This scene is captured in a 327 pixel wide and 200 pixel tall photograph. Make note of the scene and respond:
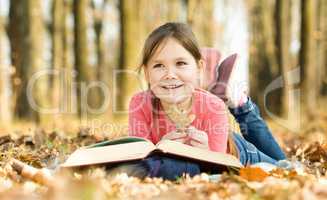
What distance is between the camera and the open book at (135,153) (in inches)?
128

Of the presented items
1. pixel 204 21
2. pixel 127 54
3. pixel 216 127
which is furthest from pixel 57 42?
pixel 216 127

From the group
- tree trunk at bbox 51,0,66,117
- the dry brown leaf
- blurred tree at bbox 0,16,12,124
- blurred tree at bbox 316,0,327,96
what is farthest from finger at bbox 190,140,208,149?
blurred tree at bbox 316,0,327,96

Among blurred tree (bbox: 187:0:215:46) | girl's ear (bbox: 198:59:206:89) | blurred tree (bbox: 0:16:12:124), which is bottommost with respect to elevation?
blurred tree (bbox: 0:16:12:124)

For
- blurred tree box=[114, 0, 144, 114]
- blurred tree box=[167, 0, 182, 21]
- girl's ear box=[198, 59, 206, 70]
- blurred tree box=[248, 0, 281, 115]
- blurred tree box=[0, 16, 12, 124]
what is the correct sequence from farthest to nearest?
blurred tree box=[248, 0, 281, 115]
blurred tree box=[167, 0, 182, 21]
blurred tree box=[0, 16, 12, 124]
blurred tree box=[114, 0, 144, 114]
girl's ear box=[198, 59, 206, 70]

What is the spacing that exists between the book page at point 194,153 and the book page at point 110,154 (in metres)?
0.08

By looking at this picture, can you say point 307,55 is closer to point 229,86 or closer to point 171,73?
point 229,86

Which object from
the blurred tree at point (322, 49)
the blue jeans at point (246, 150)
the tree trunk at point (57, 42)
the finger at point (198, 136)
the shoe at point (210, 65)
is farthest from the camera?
the blurred tree at point (322, 49)

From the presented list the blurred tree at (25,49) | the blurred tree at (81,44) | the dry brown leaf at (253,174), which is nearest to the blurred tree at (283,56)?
the blurred tree at (81,44)

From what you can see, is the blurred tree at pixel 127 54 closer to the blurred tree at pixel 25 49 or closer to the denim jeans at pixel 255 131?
the blurred tree at pixel 25 49

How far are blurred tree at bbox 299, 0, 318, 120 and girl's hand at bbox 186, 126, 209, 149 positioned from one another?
9.60 m

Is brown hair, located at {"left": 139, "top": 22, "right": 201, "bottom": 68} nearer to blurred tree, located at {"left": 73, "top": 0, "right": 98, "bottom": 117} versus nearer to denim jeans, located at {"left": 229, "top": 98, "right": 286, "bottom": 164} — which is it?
denim jeans, located at {"left": 229, "top": 98, "right": 286, "bottom": 164}

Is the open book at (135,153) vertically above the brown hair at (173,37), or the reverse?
the brown hair at (173,37)

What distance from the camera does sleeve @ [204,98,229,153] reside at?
154 inches

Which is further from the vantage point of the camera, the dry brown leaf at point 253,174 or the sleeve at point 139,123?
the sleeve at point 139,123
